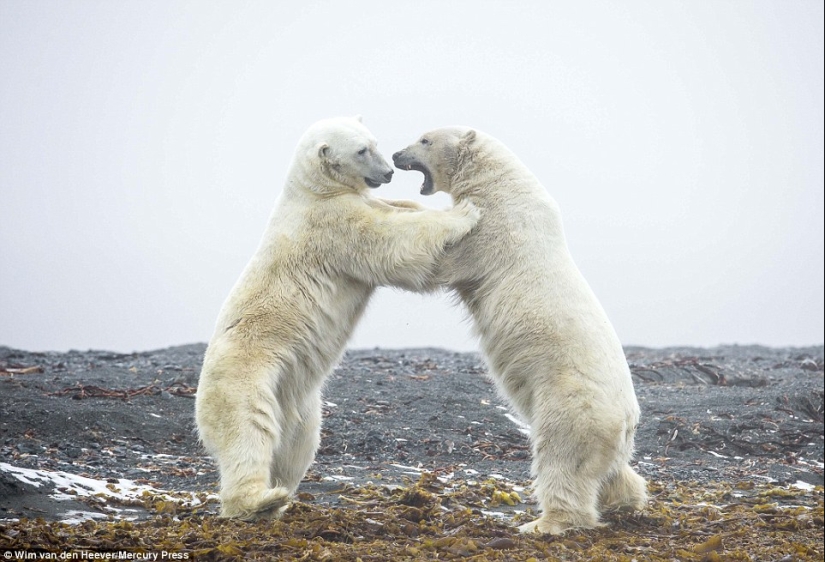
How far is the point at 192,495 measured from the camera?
6.62 m

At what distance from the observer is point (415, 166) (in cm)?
720

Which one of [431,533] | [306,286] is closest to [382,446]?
[306,286]

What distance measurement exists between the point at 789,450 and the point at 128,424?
22.4 feet

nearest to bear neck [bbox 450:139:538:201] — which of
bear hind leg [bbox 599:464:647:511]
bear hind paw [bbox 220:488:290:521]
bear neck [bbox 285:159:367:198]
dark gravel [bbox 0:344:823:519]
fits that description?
bear neck [bbox 285:159:367:198]

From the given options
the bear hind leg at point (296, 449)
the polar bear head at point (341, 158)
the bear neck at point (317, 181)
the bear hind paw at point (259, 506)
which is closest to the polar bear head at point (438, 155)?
the polar bear head at point (341, 158)

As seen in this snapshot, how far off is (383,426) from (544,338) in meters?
3.29

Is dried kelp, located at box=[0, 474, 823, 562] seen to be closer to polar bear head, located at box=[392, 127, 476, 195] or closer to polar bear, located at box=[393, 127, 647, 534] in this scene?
polar bear, located at box=[393, 127, 647, 534]

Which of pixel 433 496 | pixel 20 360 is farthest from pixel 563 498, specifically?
pixel 20 360

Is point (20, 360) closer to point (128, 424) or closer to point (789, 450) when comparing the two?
point (128, 424)

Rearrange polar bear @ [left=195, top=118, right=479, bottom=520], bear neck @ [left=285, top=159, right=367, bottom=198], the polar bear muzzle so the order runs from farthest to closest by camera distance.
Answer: the polar bear muzzle
bear neck @ [left=285, top=159, right=367, bottom=198]
polar bear @ [left=195, top=118, right=479, bottom=520]

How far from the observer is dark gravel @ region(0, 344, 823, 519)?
743cm

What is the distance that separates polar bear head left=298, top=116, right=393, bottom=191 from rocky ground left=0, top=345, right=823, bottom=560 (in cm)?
236

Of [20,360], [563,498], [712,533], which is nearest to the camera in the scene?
[563,498]

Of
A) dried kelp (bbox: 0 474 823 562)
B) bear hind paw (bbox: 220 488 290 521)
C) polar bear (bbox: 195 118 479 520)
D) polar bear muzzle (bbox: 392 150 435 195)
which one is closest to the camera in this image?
dried kelp (bbox: 0 474 823 562)
